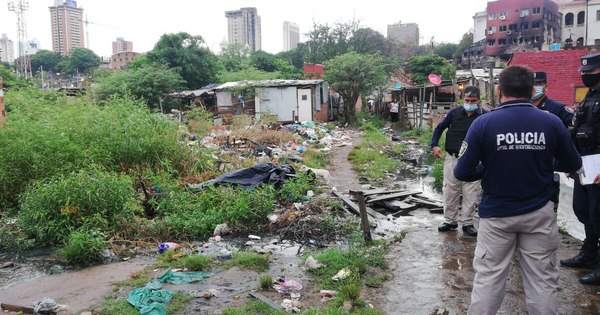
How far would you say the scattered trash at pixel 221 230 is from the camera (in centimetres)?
615

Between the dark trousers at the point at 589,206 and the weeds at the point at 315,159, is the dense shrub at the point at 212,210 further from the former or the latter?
the weeds at the point at 315,159

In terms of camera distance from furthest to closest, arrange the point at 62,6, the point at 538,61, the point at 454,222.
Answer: the point at 62,6 < the point at 538,61 < the point at 454,222

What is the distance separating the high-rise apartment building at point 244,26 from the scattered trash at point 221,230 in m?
74.7

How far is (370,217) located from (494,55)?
154 feet

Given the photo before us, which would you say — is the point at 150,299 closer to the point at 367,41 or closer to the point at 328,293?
the point at 328,293

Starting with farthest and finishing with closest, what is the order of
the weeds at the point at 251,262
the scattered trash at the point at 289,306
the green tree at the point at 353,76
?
the green tree at the point at 353,76 < the weeds at the point at 251,262 < the scattered trash at the point at 289,306

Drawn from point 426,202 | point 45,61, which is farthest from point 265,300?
point 45,61

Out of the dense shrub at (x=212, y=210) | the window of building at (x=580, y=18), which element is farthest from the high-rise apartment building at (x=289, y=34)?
the dense shrub at (x=212, y=210)

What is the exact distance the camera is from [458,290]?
3.86 metres

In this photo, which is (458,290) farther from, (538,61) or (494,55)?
(494,55)

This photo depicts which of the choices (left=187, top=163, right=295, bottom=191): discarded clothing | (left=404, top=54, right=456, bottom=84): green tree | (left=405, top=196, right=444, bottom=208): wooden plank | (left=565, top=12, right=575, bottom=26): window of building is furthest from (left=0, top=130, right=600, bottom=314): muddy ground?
(left=565, top=12, right=575, bottom=26): window of building

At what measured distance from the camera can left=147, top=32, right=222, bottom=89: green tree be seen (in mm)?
28156

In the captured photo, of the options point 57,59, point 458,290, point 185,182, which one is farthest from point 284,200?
point 57,59

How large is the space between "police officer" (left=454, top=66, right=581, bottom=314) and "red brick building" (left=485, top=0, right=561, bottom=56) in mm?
48416
